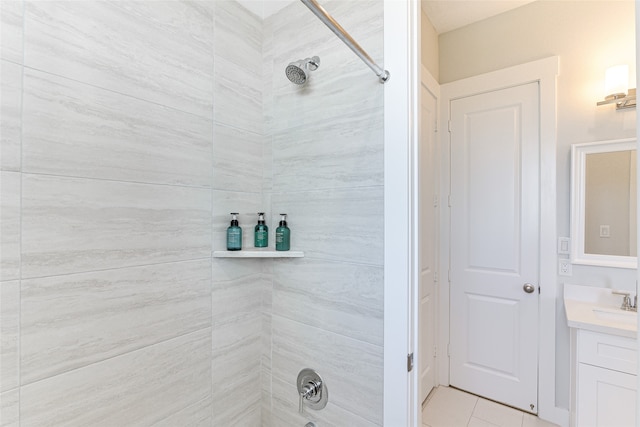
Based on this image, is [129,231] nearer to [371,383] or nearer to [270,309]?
[270,309]

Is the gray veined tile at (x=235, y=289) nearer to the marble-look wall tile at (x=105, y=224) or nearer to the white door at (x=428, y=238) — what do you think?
the marble-look wall tile at (x=105, y=224)

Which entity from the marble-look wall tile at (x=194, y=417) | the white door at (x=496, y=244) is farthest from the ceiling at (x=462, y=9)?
the marble-look wall tile at (x=194, y=417)

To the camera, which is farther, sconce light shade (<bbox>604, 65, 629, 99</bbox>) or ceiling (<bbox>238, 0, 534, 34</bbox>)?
ceiling (<bbox>238, 0, 534, 34</bbox>)

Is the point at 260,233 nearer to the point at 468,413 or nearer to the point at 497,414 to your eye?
the point at 468,413

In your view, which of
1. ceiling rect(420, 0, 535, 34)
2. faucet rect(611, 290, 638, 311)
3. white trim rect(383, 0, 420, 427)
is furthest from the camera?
ceiling rect(420, 0, 535, 34)

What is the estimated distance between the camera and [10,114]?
70 centimetres

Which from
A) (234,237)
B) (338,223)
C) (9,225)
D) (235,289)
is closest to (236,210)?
(234,237)

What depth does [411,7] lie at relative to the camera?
929 mm

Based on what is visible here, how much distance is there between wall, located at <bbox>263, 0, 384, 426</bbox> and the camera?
3.25 ft

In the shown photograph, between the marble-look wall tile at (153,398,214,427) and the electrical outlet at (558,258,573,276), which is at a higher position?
the electrical outlet at (558,258,573,276)

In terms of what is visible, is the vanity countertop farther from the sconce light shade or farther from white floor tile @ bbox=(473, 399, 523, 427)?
the sconce light shade

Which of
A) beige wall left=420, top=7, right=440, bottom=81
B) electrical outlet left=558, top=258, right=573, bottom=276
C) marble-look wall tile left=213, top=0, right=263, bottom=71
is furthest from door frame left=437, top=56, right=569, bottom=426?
marble-look wall tile left=213, top=0, right=263, bottom=71

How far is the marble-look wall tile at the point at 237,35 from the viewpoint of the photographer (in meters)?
1.13

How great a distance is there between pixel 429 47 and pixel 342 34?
175cm
